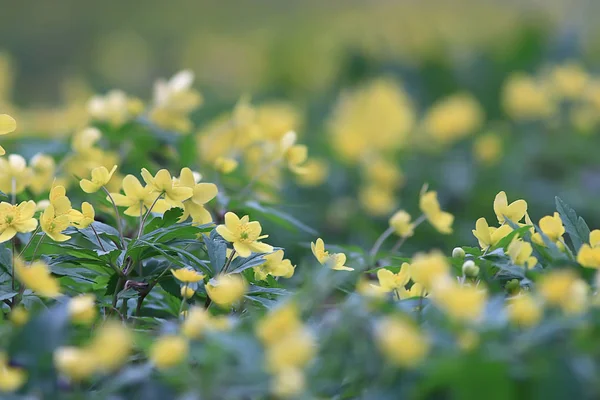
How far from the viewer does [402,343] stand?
2.94 ft

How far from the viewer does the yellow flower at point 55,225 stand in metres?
1.34

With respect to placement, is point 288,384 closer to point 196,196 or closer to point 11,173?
point 196,196

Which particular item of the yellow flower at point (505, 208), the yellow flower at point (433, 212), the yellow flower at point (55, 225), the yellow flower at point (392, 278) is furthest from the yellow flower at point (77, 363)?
Result: the yellow flower at point (433, 212)

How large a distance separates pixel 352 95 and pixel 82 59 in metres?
5.82

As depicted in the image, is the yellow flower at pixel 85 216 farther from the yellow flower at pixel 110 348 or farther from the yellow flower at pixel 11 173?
the yellow flower at pixel 110 348

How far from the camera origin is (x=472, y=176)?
386cm

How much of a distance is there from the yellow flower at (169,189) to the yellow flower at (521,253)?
1.70 ft

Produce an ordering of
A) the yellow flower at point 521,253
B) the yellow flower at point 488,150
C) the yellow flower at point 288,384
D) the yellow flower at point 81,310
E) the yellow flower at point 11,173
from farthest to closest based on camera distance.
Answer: the yellow flower at point 488,150
the yellow flower at point 11,173
the yellow flower at point 521,253
the yellow flower at point 81,310
the yellow flower at point 288,384

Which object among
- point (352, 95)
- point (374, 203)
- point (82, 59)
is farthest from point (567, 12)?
point (82, 59)

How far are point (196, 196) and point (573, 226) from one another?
2.04 ft

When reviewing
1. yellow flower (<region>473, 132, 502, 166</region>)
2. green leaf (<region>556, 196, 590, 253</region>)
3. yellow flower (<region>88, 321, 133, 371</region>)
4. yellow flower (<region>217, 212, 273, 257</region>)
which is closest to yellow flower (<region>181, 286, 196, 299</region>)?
yellow flower (<region>217, 212, 273, 257</region>)

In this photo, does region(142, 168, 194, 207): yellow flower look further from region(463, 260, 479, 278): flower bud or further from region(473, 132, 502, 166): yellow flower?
region(473, 132, 502, 166): yellow flower

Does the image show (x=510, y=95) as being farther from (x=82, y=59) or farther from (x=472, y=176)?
(x=82, y=59)

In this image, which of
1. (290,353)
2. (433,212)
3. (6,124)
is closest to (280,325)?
(290,353)
